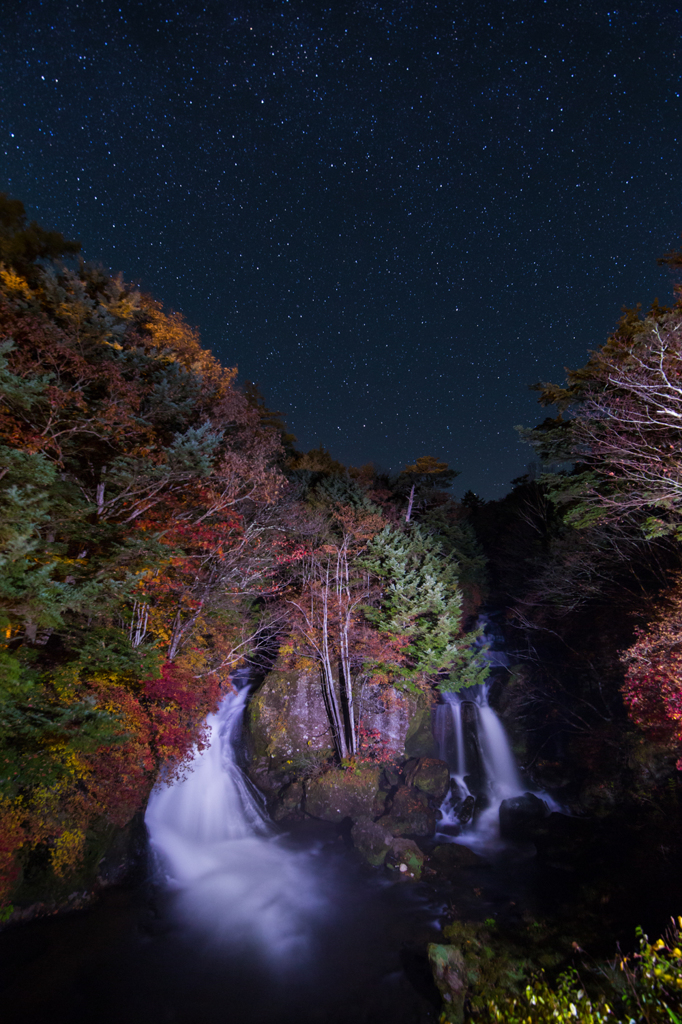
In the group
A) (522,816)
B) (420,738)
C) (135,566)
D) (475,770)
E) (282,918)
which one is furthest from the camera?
(420,738)

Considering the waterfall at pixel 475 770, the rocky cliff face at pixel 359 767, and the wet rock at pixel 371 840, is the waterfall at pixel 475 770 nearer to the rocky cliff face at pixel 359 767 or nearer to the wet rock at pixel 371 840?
the rocky cliff face at pixel 359 767

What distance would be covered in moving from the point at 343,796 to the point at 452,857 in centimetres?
394

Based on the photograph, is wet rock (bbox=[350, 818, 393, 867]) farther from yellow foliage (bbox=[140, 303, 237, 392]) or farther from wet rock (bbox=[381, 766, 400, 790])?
yellow foliage (bbox=[140, 303, 237, 392])

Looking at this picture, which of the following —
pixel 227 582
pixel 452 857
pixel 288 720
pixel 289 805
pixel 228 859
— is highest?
pixel 227 582

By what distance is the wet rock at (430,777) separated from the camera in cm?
1492

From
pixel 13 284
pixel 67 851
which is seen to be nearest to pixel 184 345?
pixel 13 284

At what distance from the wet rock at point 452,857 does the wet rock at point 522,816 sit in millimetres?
1779

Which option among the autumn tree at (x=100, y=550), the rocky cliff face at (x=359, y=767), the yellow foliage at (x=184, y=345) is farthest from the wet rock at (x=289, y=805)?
the yellow foliage at (x=184, y=345)

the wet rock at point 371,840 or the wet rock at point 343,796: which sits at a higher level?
the wet rock at point 343,796

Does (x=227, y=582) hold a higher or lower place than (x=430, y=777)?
higher

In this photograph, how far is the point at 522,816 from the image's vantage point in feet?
44.9

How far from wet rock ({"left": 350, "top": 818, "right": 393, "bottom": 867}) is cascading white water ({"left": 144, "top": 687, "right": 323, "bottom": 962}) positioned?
5.43 ft

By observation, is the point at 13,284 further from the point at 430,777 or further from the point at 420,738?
the point at 430,777

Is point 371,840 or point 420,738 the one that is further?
point 420,738
